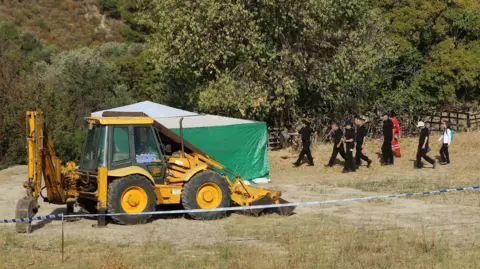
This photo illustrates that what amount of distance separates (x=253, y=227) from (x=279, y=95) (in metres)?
17.0

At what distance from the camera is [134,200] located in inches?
559

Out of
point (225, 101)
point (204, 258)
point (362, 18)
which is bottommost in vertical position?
point (204, 258)

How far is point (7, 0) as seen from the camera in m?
73.7

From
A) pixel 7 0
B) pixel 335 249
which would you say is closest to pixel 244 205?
pixel 335 249

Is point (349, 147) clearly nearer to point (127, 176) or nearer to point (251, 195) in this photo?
point (251, 195)

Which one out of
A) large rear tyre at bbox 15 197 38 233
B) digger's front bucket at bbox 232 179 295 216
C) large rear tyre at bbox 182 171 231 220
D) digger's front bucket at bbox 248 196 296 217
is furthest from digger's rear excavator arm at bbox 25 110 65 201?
digger's front bucket at bbox 248 196 296 217

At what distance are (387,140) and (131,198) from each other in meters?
13.1

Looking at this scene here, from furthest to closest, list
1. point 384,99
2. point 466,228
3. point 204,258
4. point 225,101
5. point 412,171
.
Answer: point 384,99 < point 225,101 < point 412,171 < point 466,228 < point 204,258

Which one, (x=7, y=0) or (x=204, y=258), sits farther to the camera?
(x=7, y=0)

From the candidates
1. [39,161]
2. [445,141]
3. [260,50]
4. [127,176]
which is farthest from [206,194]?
[260,50]

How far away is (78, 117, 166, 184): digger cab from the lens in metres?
14.3

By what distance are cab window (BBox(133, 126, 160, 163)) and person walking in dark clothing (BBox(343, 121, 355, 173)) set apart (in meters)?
10.6

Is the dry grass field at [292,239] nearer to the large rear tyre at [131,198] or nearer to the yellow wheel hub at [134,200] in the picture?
the large rear tyre at [131,198]

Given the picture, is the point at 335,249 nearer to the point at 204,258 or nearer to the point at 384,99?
the point at 204,258
